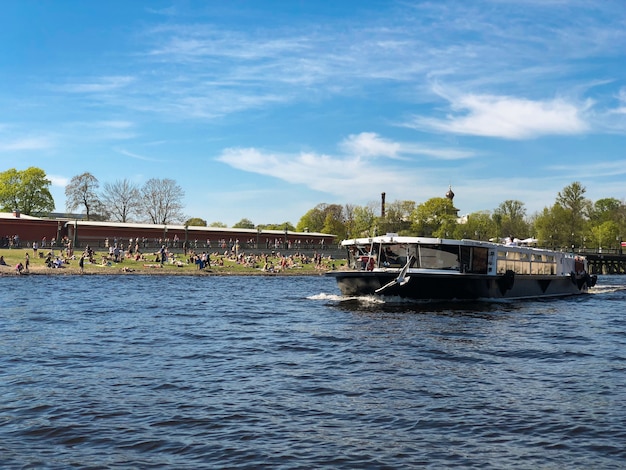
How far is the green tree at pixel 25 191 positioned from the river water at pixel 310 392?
82.4 metres

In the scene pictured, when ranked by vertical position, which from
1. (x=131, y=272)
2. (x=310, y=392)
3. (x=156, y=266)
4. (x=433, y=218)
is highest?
(x=433, y=218)

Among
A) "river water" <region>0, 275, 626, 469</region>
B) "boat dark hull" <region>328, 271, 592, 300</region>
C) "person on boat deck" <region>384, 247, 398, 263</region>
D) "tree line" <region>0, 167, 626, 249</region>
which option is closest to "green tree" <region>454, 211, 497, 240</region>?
"tree line" <region>0, 167, 626, 249</region>

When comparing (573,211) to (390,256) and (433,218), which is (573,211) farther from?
(390,256)

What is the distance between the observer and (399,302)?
30531mm

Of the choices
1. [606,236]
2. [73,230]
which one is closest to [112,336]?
[73,230]

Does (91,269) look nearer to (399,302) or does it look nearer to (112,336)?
(399,302)

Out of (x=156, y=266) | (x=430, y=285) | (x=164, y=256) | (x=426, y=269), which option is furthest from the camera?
(x=164, y=256)

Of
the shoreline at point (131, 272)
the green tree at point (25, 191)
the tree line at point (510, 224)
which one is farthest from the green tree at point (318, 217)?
the shoreline at point (131, 272)

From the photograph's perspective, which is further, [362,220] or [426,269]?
[362,220]

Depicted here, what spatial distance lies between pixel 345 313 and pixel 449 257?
6.71m

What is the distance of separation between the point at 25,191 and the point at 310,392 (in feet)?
323

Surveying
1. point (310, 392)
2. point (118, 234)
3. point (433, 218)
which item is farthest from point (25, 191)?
point (310, 392)

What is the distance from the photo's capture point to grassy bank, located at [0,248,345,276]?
56.1 meters

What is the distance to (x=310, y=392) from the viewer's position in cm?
1308
